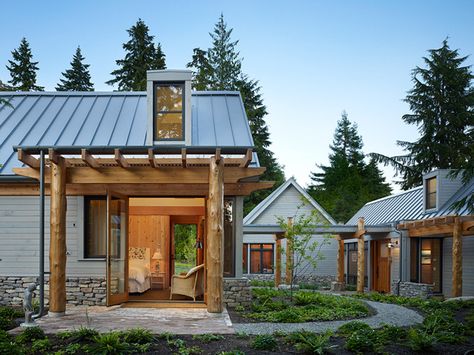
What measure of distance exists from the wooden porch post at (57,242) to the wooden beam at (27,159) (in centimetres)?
48

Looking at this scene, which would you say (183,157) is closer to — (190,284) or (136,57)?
(190,284)

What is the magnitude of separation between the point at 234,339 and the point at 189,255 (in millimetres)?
18838

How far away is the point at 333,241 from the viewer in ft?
85.8

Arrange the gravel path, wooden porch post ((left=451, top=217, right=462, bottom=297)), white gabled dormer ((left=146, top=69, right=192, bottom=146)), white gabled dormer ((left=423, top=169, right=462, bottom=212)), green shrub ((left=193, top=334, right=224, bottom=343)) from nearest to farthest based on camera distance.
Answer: green shrub ((left=193, top=334, right=224, bottom=343)) → the gravel path → white gabled dormer ((left=146, top=69, right=192, bottom=146)) → wooden porch post ((left=451, top=217, right=462, bottom=297)) → white gabled dormer ((left=423, top=169, right=462, bottom=212))

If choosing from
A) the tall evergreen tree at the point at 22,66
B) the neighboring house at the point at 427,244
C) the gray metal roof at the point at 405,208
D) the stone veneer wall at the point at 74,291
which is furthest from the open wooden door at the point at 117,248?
the tall evergreen tree at the point at 22,66

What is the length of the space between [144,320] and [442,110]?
2579cm

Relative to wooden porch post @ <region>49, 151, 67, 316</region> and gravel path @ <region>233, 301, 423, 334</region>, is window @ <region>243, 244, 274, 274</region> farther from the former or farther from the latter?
wooden porch post @ <region>49, 151, 67, 316</region>

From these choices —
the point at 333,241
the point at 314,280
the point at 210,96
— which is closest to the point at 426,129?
the point at 333,241

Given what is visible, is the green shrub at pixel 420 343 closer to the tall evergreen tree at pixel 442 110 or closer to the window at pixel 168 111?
the window at pixel 168 111

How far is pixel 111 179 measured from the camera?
11.0 m

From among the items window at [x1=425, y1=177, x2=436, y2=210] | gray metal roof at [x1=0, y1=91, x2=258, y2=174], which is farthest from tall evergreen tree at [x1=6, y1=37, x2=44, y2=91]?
window at [x1=425, y1=177, x2=436, y2=210]

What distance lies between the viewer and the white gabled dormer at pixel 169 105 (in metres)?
13.3

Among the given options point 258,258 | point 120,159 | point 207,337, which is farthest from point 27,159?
point 258,258

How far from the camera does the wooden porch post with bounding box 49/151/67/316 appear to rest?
33.3 feet
